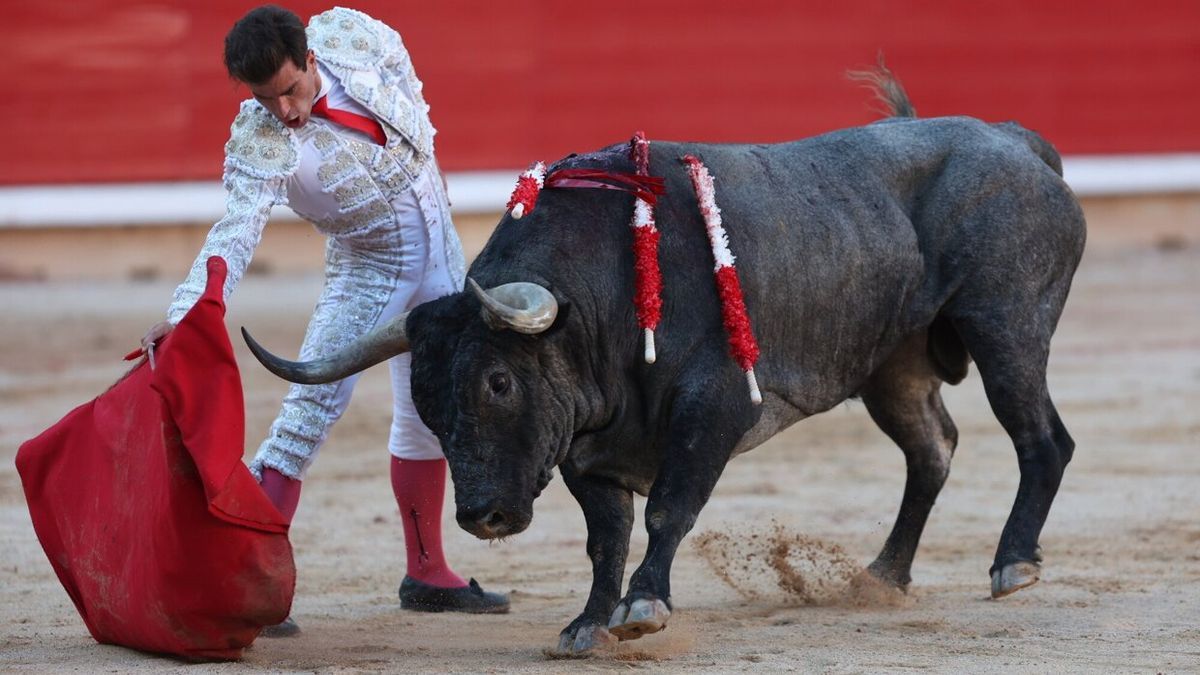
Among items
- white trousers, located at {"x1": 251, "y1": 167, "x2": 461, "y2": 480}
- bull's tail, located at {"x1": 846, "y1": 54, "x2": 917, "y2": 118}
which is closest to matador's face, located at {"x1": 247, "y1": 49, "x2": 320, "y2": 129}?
white trousers, located at {"x1": 251, "y1": 167, "x2": 461, "y2": 480}

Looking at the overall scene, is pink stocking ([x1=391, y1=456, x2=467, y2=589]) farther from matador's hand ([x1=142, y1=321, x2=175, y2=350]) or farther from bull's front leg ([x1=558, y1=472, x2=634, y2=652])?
matador's hand ([x1=142, y1=321, x2=175, y2=350])

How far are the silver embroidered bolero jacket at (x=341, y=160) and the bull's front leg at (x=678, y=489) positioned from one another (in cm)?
71

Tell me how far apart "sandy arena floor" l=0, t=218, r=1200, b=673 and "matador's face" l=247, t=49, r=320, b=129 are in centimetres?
97

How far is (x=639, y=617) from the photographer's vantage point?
306 cm

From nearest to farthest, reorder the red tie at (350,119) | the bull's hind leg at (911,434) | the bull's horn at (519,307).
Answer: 1. the bull's horn at (519,307)
2. the red tie at (350,119)
3. the bull's hind leg at (911,434)

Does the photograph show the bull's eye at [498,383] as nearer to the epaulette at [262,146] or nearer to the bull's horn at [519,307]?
the bull's horn at [519,307]

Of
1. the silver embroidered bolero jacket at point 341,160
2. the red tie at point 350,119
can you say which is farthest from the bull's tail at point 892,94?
the red tie at point 350,119

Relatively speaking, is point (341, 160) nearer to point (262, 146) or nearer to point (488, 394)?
point (262, 146)

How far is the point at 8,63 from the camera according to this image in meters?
9.44

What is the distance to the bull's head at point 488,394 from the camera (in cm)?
313

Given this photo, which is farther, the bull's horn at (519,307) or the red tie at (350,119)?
the red tie at (350,119)

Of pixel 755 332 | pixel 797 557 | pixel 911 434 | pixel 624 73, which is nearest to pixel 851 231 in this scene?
pixel 755 332

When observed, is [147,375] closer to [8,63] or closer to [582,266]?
[582,266]

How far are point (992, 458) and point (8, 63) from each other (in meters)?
5.90
